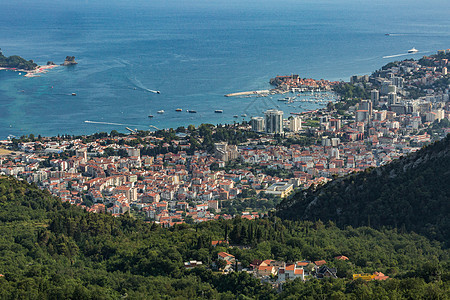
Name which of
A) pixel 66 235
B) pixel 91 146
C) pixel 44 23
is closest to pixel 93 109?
pixel 91 146

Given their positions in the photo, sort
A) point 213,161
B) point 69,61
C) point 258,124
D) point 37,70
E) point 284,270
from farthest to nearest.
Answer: point 69,61 < point 37,70 < point 258,124 < point 213,161 < point 284,270

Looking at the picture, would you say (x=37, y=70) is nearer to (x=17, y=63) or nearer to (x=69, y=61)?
(x=17, y=63)

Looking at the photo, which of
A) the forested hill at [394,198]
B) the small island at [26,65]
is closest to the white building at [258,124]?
the forested hill at [394,198]

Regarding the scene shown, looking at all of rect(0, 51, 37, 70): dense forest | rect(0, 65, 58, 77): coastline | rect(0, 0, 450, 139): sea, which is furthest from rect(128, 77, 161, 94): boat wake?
rect(0, 51, 37, 70): dense forest

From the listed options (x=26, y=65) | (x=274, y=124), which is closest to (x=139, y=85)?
(x=26, y=65)

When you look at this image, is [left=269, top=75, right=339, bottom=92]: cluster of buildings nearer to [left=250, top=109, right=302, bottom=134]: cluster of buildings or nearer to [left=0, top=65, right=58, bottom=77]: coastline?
[left=250, top=109, right=302, bottom=134]: cluster of buildings

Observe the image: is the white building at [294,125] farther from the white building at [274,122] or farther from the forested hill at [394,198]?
the forested hill at [394,198]
